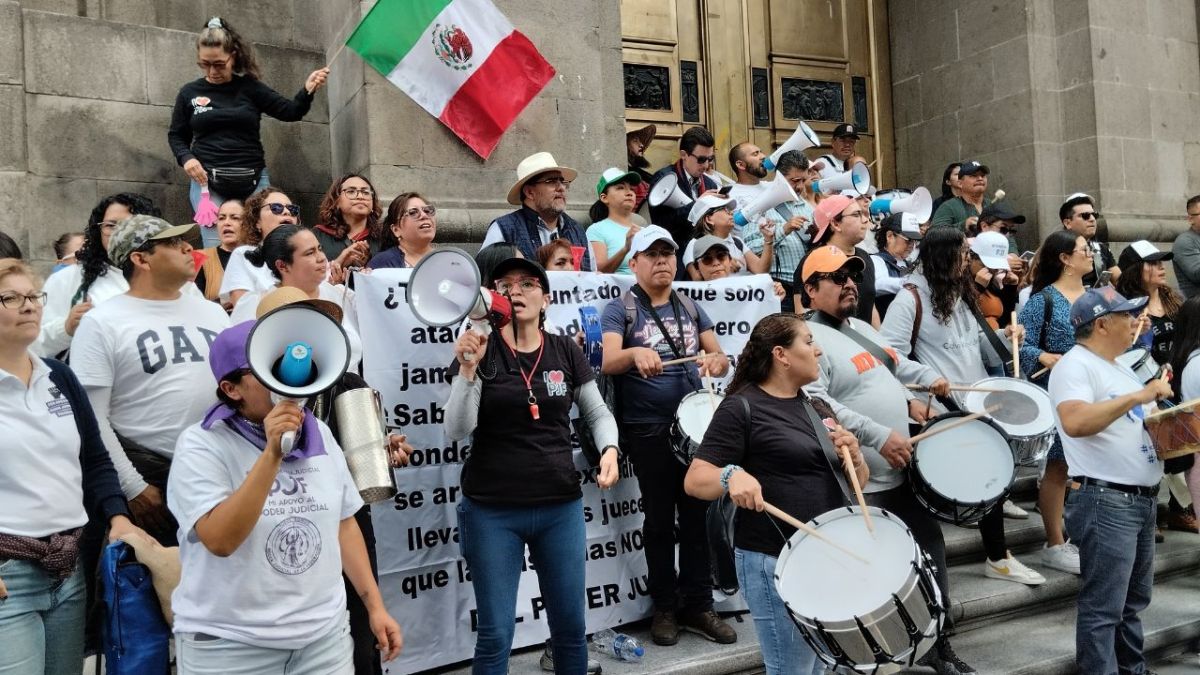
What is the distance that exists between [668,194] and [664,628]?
3665 mm

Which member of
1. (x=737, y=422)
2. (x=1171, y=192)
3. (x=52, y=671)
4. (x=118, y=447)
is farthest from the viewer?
(x=1171, y=192)

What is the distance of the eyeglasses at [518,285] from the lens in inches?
187

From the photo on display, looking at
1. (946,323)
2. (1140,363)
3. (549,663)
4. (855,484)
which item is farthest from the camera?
(946,323)

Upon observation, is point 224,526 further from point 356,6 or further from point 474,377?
point 356,6

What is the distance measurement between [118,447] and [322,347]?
4.65 ft

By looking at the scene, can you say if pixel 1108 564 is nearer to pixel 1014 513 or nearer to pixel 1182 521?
pixel 1014 513

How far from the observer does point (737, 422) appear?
4.34 metres

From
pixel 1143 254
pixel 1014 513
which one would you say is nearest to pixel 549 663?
pixel 1014 513

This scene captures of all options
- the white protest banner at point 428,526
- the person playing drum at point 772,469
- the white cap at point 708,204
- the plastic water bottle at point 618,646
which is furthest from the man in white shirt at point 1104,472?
the white cap at point 708,204

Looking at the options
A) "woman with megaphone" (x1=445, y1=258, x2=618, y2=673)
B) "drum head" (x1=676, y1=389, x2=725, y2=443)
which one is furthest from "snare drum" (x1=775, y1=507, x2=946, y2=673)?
"drum head" (x1=676, y1=389, x2=725, y2=443)

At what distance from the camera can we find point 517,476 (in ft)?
14.9

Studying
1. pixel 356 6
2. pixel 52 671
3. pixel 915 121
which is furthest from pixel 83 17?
pixel 915 121

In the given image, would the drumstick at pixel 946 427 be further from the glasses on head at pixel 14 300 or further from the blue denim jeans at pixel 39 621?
the glasses on head at pixel 14 300

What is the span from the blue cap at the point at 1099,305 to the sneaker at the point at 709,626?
2.47 metres
